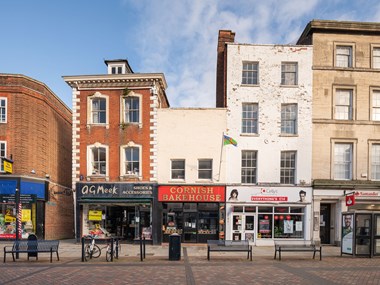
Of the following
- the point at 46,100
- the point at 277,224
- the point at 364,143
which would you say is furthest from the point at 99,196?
the point at 364,143

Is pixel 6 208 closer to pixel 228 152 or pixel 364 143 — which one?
pixel 228 152

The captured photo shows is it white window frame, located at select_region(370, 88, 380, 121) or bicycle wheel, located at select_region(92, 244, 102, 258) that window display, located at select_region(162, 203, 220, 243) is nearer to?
bicycle wheel, located at select_region(92, 244, 102, 258)

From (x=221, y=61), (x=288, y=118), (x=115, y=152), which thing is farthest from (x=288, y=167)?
(x=115, y=152)

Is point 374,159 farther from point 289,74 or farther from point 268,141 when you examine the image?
point 289,74

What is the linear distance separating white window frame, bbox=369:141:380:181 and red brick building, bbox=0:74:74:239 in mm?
22240

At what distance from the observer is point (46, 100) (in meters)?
23.3

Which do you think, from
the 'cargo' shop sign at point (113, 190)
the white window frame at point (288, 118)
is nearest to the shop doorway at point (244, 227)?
the 'cargo' shop sign at point (113, 190)

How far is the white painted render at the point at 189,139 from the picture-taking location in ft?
71.2

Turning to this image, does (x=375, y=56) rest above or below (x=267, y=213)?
above

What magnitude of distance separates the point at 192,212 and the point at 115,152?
21.3 feet

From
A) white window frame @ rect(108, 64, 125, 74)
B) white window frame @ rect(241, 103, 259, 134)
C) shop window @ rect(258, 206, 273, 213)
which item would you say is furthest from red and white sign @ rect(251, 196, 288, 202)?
white window frame @ rect(108, 64, 125, 74)

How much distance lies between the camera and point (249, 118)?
22203 mm

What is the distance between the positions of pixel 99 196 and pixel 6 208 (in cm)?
622

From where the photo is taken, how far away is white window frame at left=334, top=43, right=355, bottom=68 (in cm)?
2219
